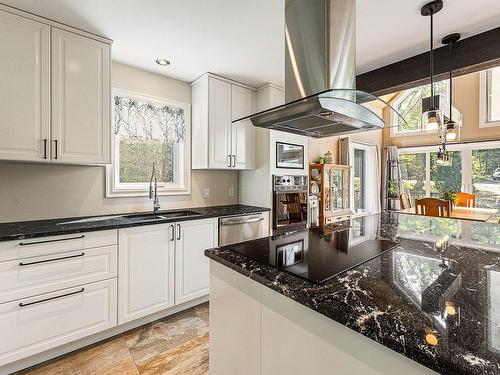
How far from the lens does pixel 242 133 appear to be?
319 cm

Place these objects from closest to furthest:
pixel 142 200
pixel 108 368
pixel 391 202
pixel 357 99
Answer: pixel 357 99 → pixel 108 368 → pixel 142 200 → pixel 391 202

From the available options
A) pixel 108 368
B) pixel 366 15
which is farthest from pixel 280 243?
pixel 366 15

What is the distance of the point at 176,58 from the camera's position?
2541 millimetres

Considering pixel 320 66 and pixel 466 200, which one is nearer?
pixel 320 66

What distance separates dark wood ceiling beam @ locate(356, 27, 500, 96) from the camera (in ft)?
6.92

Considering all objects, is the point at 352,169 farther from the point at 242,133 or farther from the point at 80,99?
the point at 80,99

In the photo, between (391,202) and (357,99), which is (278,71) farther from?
(391,202)

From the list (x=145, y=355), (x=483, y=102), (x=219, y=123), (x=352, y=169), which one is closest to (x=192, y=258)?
(x=145, y=355)

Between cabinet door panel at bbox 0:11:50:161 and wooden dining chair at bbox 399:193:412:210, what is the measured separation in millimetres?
6358

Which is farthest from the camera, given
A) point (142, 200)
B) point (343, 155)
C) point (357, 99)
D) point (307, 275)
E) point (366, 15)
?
point (343, 155)

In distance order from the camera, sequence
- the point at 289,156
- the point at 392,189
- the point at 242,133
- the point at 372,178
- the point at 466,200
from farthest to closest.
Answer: the point at 392,189 → the point at 372,178 → the point at 466,200 → the point at 289,156 → the point at 242,133

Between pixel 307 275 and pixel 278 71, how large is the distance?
2.53m

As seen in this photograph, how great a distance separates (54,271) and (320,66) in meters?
2.19

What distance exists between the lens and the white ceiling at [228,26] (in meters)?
1.78
